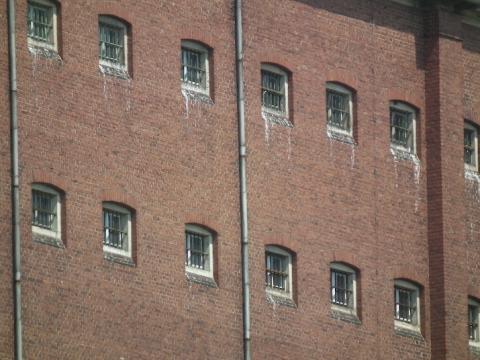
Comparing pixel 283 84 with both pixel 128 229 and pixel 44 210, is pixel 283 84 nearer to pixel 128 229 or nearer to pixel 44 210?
pixel 128 229

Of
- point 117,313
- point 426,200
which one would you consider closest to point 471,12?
point 426,200

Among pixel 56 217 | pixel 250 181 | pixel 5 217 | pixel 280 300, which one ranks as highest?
pixel 250 181

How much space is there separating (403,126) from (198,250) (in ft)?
26.0

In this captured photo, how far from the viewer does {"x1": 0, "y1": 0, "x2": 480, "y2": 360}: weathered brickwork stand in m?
60.4

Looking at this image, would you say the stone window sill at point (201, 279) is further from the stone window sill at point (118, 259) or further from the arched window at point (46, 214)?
the arched window at point (46, 214)

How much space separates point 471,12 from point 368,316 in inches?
332

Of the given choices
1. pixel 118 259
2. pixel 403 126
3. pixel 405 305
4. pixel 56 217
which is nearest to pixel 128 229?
pixel 118 259

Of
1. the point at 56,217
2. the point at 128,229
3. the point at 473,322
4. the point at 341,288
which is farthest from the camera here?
the point at 473,322

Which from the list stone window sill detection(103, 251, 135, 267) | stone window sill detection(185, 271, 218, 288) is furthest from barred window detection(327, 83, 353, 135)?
stone window sill detection(103, 251, 135, 267)

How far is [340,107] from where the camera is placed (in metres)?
67.9

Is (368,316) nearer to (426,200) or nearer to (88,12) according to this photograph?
(426,200)

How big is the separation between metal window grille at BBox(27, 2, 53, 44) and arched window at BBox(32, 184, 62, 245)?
3.05 m

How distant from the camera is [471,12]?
7131cm

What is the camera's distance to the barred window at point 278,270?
2564 inches
